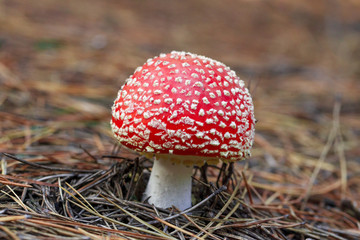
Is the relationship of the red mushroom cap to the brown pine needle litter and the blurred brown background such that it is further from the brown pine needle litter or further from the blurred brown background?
the blurred brown background

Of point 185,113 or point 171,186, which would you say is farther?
point 171,186

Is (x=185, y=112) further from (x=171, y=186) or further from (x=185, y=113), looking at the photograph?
(x=171, y=186)

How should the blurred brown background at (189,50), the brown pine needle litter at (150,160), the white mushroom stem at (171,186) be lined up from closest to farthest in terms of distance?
the brown pine needle litter at (150,160) < the white mushroom stem at (171,186) < the blurred brown background at (189,50)

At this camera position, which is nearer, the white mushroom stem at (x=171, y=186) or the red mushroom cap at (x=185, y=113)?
the red mushroom cap at (x=185, y=113)

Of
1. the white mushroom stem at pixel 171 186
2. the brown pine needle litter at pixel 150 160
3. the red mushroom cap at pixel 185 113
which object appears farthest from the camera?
the white mushroom stem at pixel 171 186

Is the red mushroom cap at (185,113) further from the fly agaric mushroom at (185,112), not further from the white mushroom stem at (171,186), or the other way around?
the white mushroom stem at (171,186)

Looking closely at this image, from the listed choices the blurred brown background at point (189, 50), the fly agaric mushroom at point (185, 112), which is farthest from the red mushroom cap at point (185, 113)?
the blurred brown background at point (189, 50)

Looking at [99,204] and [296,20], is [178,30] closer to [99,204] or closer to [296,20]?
[296,20]

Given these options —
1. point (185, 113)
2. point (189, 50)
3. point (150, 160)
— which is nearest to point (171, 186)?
point (150, 160)
